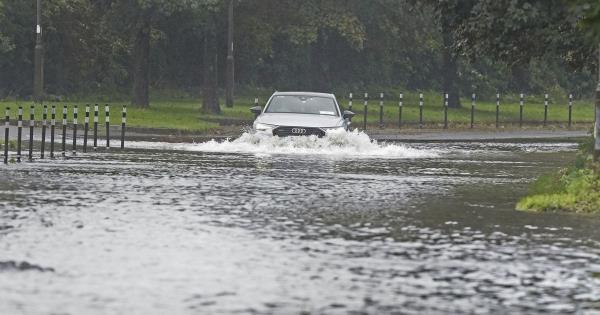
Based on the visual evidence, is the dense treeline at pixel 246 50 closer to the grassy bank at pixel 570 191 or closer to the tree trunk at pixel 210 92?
the tree trunk at pixel 210 92

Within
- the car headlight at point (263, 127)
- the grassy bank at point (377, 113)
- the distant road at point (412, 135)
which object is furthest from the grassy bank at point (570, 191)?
the grassy bank at point (377, 113)

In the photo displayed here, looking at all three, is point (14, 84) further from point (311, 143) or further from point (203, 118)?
point (311, 143)

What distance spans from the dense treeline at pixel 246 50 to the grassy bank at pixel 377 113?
4.67ft

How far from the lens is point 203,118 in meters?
47.5

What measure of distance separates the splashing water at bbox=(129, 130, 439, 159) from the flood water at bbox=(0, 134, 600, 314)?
17.2 feet

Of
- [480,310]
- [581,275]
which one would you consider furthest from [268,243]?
[480,310]

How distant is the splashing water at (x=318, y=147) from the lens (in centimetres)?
3042

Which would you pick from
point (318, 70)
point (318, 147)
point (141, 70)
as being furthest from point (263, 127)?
point (318, 70)

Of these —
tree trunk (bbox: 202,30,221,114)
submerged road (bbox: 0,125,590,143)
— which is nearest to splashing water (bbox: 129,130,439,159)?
submerged road (bbox: 0,125,590,143)

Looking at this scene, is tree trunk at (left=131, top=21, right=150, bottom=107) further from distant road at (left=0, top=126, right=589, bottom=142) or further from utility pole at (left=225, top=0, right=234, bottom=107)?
distant road at (left=0, top=126, right=589, bottom=142)

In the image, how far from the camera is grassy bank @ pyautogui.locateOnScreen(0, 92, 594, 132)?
147 ft

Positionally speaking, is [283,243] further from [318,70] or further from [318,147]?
[318,70]

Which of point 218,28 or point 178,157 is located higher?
point 218,28

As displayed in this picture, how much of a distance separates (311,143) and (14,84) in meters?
30.9
